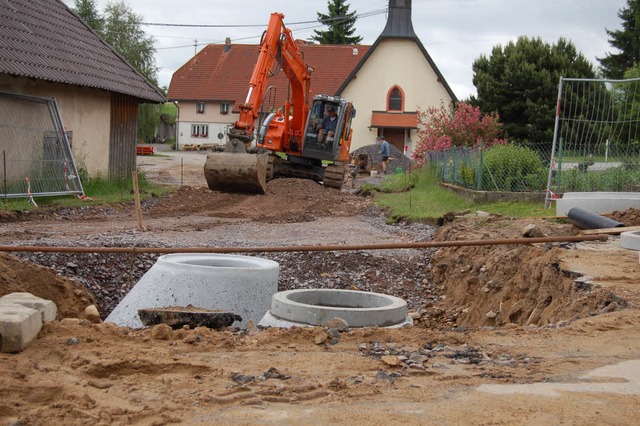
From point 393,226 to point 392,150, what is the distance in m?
28.2

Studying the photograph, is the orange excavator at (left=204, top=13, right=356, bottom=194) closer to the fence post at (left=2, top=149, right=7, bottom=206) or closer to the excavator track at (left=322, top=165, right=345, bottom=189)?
the excavator track at (left=322, top=165, right=345, bottom=189)

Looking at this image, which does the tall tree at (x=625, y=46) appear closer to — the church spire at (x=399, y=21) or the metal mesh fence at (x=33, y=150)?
the church spire at (x=399, y=21)

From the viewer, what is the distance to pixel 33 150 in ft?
63.9

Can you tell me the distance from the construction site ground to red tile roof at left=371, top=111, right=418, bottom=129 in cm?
3889

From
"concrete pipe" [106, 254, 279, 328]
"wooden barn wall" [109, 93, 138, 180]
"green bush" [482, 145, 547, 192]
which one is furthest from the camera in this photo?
"wooden barn wall" [109, 93, 138, 180]

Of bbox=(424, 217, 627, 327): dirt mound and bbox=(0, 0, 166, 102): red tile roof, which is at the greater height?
bbox=(0, 0, 166, 102): red tile roof

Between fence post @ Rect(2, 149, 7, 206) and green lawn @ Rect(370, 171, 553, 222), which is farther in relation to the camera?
fence post @ Rect(2, 149, 7, 206)

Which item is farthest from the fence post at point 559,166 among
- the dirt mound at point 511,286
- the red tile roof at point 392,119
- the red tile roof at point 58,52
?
the red tile roof at point 392,119

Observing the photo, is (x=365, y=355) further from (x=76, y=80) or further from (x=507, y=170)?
(x=76, y=80)

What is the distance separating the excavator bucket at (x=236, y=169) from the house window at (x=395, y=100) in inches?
1198

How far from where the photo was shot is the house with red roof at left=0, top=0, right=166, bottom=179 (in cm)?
1977

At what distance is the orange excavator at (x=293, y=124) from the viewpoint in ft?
74.8

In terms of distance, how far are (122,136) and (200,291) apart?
17423 millimetres

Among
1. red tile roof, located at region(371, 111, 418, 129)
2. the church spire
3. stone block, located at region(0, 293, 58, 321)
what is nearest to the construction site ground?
stone block, located at region(0, 293, 58, 321)
